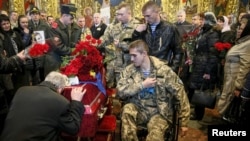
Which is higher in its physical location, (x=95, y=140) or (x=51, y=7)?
(x=51, y=7)

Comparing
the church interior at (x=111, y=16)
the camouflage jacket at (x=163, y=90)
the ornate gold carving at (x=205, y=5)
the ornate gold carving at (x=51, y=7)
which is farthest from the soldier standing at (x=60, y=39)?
the ornate gold carving at (x=205, y=5)

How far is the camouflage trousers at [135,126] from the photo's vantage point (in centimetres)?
305

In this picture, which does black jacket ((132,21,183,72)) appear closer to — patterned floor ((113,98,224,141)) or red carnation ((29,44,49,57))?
patterned floor ((113,98,224,141))

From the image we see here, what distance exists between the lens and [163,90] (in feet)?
10.8

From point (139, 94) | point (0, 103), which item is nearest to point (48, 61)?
point (0, 103)

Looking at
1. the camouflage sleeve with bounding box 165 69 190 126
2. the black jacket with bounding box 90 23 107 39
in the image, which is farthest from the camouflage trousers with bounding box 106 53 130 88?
the black jacket with bounding box 90 23 107 39

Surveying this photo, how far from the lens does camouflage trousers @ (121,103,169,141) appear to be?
3.05m

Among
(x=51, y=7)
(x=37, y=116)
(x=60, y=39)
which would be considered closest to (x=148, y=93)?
(x=37, y=116)

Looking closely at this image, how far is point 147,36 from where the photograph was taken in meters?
4.17

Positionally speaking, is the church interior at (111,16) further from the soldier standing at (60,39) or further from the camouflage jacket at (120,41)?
the soldier standing at (60,39)

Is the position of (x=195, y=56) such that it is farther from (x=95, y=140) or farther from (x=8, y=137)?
(x=8, y=137)

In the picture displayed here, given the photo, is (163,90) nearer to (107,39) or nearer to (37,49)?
(37,49)

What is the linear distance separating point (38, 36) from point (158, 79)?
4.70 ft

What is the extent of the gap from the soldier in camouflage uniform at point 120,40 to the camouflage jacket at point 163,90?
4.40ft
